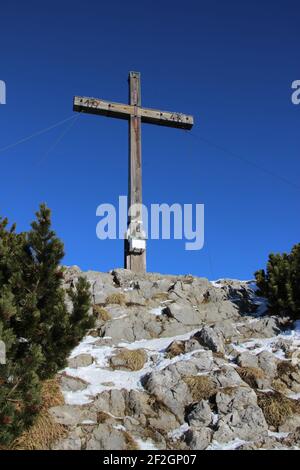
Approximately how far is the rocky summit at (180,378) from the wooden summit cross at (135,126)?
2.22m

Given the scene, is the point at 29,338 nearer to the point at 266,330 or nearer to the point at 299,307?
the point at 266,330

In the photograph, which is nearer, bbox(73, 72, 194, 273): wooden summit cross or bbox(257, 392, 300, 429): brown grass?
bbox(257, 392, 300, 429): brown grass

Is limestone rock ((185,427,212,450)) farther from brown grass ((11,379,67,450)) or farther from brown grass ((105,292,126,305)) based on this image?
brown grass ((105,292,126,305))

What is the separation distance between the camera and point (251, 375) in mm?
9117

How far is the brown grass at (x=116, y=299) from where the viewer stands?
41.6ft

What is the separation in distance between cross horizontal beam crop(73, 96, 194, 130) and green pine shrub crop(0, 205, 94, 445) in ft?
28.1

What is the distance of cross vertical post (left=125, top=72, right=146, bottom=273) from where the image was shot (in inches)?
594

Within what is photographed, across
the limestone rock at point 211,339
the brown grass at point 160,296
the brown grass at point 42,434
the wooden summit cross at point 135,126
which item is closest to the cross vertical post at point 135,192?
the wooden summit cross at point 135,126

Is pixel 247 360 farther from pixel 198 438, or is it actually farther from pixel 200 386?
pixel 198 438

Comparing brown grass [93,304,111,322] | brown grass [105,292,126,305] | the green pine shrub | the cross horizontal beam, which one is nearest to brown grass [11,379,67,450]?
the green pine shrub

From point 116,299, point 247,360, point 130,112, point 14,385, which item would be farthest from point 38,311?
point 130,112

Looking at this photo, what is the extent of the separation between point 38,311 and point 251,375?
4.42m
